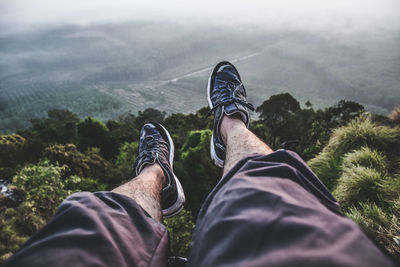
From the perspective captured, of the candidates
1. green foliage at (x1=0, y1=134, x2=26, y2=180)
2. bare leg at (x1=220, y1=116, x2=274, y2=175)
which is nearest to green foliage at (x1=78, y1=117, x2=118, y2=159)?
green foliage at (x1=0, y1=134, x2=26, y2=180)

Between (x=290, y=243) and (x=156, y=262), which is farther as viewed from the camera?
(x=156, y=262)

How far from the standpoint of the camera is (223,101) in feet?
11.2

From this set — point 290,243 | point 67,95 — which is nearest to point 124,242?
point 290,243

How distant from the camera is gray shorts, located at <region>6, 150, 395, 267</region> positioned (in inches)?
31.3

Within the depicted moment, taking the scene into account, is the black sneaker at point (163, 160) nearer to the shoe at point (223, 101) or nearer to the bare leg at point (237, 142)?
the shoe at point (223, 101)

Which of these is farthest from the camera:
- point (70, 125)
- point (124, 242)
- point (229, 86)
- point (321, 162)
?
point (70, 125)

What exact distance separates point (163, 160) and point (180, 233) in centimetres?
299

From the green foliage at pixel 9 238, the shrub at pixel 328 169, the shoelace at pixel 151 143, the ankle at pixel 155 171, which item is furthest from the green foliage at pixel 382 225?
the green foliage at pixel 9 238

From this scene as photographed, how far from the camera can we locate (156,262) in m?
1.18

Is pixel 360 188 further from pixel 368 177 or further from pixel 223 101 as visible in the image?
pixel 223 101

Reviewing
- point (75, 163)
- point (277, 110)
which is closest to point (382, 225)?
point (75, 163)

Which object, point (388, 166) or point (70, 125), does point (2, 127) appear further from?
point (388, 166)

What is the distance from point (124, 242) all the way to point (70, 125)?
2960 centimetres

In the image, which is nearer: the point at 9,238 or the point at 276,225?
the point at 276,225
